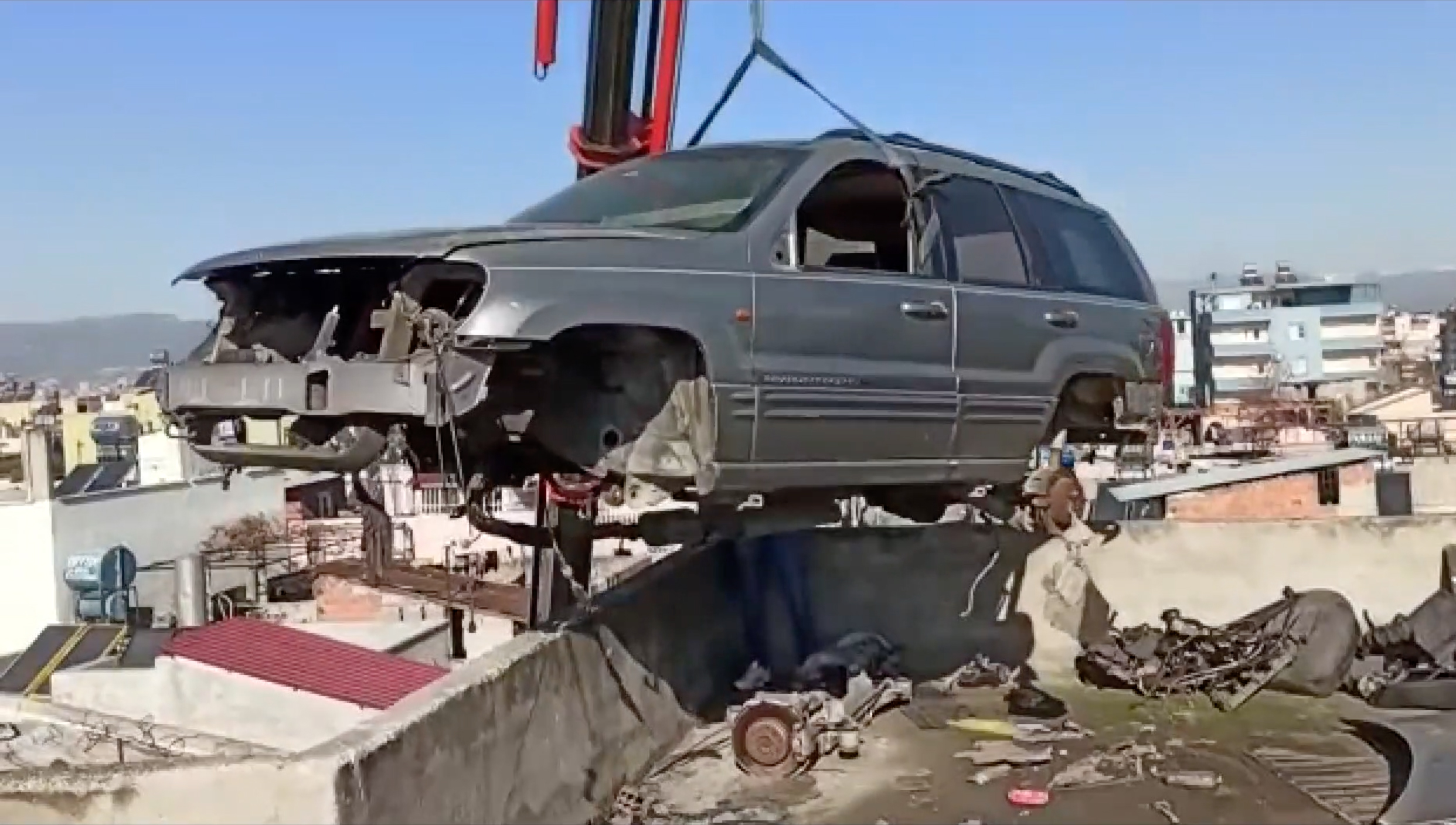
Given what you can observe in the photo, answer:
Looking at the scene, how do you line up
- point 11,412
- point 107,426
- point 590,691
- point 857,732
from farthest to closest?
point 11,412 → point 107,426 → point 857,732 → point 590,691

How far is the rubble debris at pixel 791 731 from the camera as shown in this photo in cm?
638

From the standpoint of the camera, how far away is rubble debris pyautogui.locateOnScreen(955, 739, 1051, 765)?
6.53 metres

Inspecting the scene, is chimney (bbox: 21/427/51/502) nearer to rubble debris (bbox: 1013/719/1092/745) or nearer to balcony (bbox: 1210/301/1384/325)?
rubble debris (bbox: 1013/719/1092/745)

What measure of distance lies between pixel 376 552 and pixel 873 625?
13.8 meters

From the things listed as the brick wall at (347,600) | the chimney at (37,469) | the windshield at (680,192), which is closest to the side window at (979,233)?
the windshield at (680,192)

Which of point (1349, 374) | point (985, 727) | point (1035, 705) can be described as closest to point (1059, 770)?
point (985, 727)

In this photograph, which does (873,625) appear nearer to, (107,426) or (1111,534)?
(1111,534)

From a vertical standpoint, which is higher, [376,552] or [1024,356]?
[1024,356]

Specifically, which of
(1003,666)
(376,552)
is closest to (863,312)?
(1003,666)

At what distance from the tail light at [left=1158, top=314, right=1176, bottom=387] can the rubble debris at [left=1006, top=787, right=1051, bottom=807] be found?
7.15 ft

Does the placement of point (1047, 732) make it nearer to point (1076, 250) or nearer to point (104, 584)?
point (1076, 250)

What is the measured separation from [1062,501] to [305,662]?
9.82 m

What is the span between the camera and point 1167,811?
228 inches

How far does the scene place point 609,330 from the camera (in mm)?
4918
